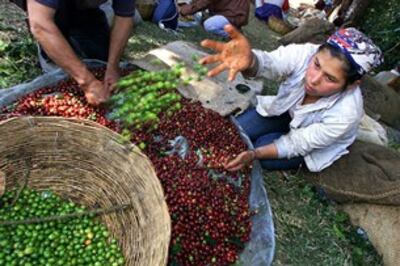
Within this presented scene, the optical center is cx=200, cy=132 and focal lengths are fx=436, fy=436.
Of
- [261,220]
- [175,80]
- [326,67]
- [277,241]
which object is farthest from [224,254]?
[326,67]

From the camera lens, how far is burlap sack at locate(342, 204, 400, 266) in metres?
3.16

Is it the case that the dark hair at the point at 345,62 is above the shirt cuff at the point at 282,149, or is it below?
above

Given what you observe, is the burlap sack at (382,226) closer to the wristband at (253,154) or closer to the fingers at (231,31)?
the wristband at (253,154)

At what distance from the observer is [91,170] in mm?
2596

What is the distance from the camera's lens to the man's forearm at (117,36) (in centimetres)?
310

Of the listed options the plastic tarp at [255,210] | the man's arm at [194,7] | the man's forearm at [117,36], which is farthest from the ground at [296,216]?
the man's arm at [194,7]

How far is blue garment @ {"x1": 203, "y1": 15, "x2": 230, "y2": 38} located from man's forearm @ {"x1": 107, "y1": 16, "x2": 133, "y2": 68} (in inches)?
116

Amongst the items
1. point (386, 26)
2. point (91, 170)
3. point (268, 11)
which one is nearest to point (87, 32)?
point (91, 170)

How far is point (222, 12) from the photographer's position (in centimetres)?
606

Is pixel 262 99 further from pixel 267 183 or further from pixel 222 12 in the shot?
pixel 222 12

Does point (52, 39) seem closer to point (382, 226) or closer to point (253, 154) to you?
point (253, 154)

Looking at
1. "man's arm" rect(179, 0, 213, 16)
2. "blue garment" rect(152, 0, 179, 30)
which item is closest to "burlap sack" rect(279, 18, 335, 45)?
"man's arm" rect(179, 0, 213, 16)

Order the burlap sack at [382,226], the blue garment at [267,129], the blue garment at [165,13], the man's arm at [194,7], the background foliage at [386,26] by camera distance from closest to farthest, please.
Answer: the burlap sack at [382,226]
the blue garment at [267,129]
the blue garment at [165,13]
the man's arm at [194,7]
the background foliage at [386,26]

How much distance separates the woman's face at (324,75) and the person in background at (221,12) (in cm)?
324
